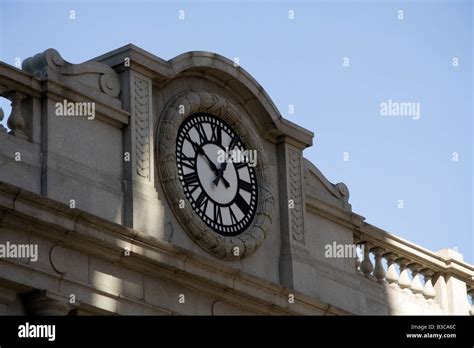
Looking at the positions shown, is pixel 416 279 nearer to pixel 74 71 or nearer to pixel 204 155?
pixel 204 155

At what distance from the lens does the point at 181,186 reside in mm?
29828

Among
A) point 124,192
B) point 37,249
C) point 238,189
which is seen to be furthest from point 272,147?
point 37,249

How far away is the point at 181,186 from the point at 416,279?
5718 mm

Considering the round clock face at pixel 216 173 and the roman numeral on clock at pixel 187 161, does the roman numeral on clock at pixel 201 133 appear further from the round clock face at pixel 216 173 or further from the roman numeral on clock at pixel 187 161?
the roman numeral on clock at pixel 187 161

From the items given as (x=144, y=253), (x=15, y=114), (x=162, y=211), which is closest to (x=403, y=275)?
(x=162, y=211)

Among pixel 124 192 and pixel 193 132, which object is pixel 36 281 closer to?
pixel 124 192

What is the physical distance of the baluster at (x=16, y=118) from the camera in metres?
28.0

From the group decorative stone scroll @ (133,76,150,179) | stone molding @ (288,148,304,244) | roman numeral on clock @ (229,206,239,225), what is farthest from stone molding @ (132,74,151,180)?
stone molding @ (288,148,304,244)

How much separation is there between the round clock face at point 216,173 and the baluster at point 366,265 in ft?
8.98

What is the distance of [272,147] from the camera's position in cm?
3222

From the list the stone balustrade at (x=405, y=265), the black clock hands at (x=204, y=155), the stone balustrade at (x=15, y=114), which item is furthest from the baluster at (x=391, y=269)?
the stone balustrade at (x=15, y=114)

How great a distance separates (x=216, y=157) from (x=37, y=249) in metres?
4.18

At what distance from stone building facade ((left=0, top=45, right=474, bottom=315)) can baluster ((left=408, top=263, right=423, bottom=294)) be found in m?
0.02
